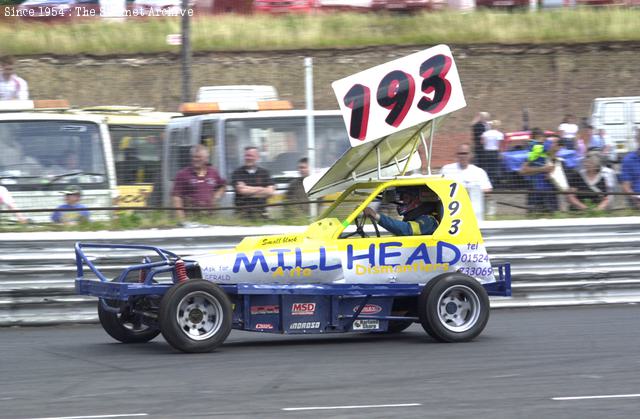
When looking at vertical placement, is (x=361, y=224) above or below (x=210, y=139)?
below

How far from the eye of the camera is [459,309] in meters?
9.33

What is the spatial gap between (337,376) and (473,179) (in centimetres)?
484

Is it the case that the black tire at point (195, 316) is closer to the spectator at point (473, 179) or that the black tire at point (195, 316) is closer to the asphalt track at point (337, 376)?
the asphalt track at point (337, 376)

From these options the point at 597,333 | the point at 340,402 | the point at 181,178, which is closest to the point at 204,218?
the point at 181,178

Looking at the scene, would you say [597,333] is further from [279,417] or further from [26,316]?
[26,316]

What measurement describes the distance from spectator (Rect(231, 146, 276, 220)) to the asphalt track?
2014 millimetres

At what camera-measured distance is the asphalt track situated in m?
6.57

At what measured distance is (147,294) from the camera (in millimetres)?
8766

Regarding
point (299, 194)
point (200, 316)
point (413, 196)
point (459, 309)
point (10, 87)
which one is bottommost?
point (459, 309)

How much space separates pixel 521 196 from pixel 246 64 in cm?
2015

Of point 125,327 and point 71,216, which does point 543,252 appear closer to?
point 125,327

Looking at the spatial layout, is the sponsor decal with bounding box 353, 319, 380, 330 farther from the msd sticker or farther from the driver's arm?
the driver's arm

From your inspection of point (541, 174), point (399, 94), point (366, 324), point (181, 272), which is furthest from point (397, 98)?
point (541, 174)

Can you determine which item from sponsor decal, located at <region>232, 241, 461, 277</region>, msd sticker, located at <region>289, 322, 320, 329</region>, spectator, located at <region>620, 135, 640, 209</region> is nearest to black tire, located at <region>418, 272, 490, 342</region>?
sponsor decal, located at <region>232, 241, 461, 277</region>
